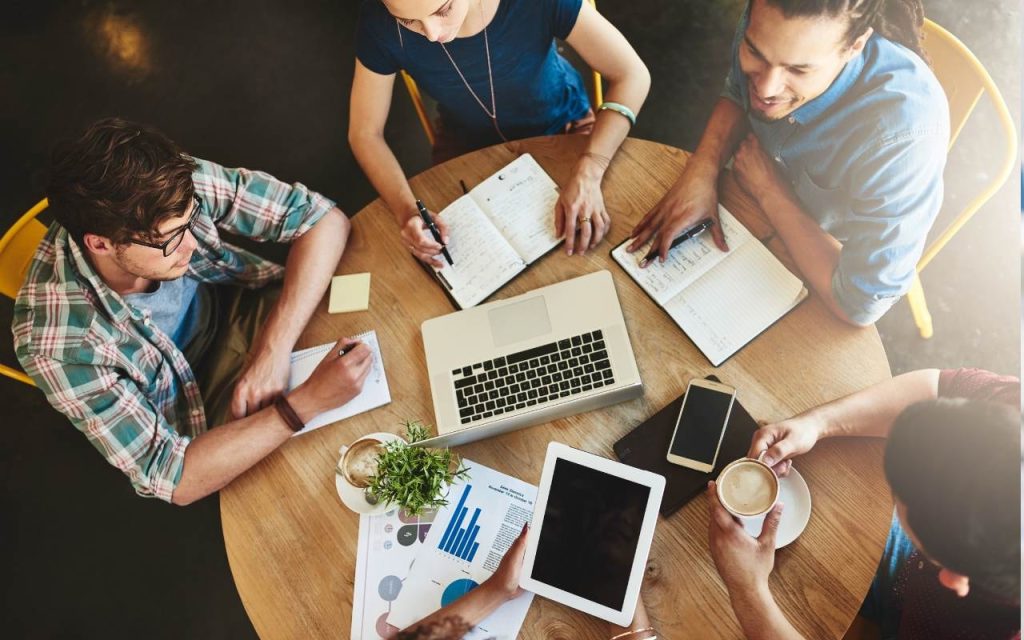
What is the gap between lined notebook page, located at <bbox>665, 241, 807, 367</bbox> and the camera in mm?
1269

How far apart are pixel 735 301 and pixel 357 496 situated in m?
0.81

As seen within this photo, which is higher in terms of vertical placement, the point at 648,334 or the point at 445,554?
the point at 648,334

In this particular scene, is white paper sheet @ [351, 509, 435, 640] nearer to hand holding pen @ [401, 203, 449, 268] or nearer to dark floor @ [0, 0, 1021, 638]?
hand holding pen @ [401, 203, 449, 268]

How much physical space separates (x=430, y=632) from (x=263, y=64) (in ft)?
7.97

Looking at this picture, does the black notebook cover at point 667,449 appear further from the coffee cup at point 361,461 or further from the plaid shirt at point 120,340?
the plaid shirt at point 120,340

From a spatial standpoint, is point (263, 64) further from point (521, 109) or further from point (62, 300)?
point (62, 300)

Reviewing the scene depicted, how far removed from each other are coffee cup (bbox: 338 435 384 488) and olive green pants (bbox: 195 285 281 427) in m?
0.43

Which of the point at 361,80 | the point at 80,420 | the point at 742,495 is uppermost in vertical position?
the point at 361,80

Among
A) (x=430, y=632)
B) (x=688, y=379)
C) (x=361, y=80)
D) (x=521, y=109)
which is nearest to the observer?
(x=430, y=632)

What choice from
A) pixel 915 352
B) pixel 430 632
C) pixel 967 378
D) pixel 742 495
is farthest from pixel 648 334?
pixel 915 352

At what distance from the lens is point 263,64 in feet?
9.04

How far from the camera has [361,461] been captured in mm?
1252

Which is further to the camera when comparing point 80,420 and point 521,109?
point 521,109

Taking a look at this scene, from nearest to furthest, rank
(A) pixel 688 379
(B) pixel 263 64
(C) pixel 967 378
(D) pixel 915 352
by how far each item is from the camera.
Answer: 1. (C) pixel 967 378
2. (A) pixel 688 379
3. (D) pixel 915 352
4. (B) pixel 263 64
